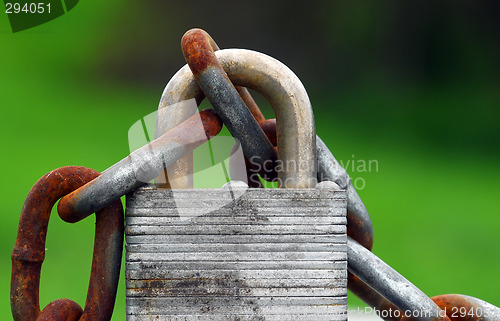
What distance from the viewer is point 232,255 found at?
1213 mm

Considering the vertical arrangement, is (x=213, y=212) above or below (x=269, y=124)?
below

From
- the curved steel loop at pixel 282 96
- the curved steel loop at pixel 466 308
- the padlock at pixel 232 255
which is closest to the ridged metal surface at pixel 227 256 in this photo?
the padlock at pixel 232 255

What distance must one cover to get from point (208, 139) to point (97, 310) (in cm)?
38

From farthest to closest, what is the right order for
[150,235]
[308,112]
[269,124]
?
[269,124] → [308,112] → [150,235]

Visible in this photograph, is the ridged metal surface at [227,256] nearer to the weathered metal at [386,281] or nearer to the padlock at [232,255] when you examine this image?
the padlock at [232,255]

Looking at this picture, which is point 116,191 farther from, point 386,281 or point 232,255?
point 386,281

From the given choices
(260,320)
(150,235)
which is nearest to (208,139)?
(150,235)

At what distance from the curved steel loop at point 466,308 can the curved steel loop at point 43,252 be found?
2.30 feet

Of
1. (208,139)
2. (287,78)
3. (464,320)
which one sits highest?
(287,78)

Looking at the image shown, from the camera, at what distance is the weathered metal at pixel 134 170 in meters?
1.22

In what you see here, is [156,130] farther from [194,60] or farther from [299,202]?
[299,202]

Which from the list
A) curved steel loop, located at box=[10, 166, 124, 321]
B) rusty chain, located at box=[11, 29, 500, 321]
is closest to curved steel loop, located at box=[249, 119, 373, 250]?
rusty chain, located at box=[11, 29, 500, 321]

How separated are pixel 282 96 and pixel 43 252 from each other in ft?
1.78

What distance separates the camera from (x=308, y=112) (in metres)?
1.31
